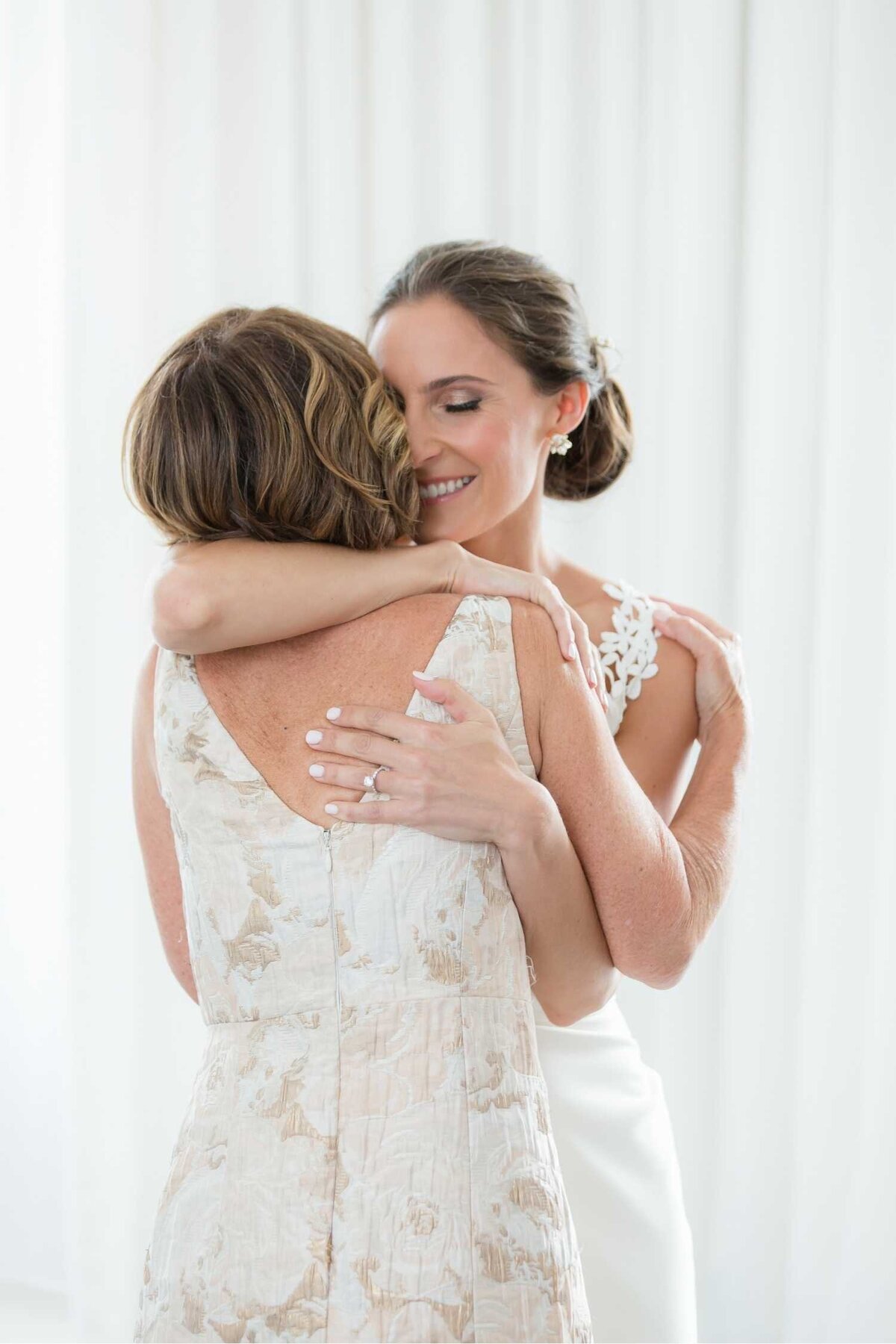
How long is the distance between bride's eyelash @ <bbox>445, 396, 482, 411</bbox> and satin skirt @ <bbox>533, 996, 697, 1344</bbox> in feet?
2.58

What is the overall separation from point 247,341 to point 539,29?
5.74ft

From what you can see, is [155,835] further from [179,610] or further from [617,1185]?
[617,1185]

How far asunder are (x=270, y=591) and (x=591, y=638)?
0.79 m

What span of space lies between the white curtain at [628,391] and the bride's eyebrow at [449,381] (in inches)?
38.4

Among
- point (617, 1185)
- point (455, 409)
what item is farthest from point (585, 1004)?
point (455, 409)

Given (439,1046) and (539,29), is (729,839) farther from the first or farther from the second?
(539,29)

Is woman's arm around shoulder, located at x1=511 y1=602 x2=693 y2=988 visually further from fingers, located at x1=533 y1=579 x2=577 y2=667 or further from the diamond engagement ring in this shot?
the diamond engagement ring

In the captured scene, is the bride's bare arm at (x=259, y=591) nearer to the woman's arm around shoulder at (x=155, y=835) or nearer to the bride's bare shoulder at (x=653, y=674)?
the woman's arm around shoulder at (x=155, y=835)

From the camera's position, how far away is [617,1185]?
160 cm

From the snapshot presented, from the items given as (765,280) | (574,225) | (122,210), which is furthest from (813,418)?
(122,210)

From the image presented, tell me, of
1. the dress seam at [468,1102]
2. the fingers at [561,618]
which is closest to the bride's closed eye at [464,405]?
the fingers at [561,618]

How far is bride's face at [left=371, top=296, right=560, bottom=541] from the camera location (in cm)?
164

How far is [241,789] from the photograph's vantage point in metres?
1.13

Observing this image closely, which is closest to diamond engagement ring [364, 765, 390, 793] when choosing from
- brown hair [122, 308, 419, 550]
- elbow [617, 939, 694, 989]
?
brown hair [122, 308, 419, 550]
